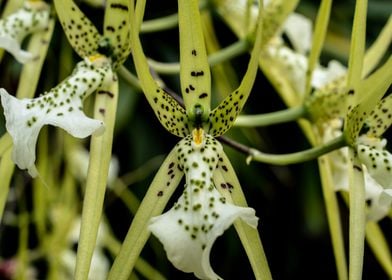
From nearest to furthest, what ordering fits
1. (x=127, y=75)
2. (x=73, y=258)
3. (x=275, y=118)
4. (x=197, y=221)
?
(x=197, y=221) → (x=127, y=75) → (x=275, y=118) → (x=73, y=258)

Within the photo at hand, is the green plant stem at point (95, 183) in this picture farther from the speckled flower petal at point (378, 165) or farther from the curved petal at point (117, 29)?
the speckled flower petal at point (378, 165)

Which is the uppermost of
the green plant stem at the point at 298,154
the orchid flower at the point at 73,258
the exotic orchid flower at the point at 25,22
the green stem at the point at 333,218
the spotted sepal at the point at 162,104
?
the exotic orchid flower at the point at 25,22

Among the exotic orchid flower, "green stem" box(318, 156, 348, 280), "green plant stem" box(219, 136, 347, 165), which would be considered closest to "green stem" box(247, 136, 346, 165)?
"green plant stem" box(219, 136, 347, 165)

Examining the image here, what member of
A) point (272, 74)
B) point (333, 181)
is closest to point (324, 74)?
point (272, 74)

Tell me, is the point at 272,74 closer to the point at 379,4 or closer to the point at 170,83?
the point at 170,83

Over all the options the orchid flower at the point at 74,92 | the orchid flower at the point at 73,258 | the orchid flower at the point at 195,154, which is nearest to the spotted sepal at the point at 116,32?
the orchid flower at the point at 74,92

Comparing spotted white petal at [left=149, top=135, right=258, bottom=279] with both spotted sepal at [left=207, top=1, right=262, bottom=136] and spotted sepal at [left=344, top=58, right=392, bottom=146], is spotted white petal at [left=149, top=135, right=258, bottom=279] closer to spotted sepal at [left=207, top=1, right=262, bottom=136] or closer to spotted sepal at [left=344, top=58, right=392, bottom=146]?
spotted sepal at [left=207, top=1, right=262, bottom=136]

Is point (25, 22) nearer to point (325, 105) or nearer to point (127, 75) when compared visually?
point (127, 75)

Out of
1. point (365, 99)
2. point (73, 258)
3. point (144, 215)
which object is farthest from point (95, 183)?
point (73, 258)
